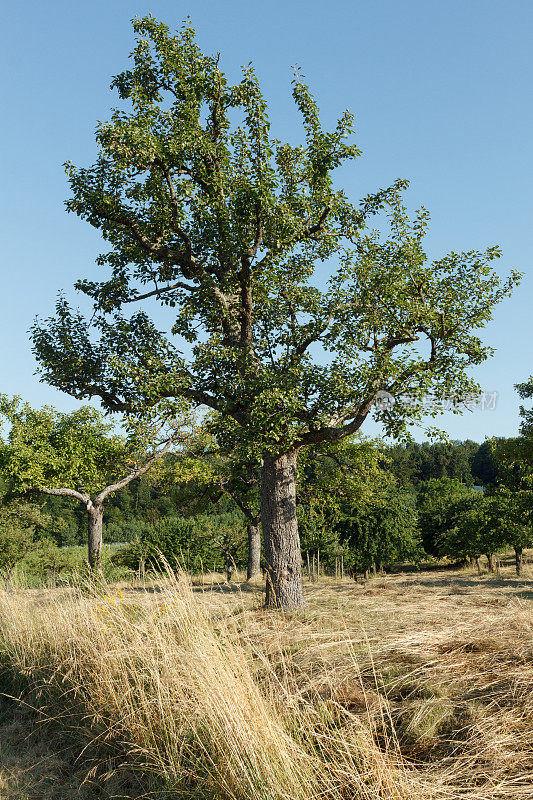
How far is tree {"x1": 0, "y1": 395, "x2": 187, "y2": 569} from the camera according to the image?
15.8 m

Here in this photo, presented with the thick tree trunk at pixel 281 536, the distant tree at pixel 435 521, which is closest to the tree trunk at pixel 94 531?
the thick tree trunk at pixel 281 536

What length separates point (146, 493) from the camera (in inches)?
2431

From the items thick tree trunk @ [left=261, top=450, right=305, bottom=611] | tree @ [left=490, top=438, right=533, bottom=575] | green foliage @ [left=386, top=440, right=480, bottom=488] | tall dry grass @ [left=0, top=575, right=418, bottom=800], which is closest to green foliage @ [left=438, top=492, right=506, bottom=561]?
tree @ [left=490, top=438, right=533, bottom=575]

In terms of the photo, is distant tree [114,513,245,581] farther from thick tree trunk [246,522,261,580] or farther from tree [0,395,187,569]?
tree [0,395,187,569]

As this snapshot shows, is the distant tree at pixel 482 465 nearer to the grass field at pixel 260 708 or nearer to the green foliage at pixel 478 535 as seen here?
the green foliage at pixel 478 535

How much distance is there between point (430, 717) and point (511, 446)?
13358 mm

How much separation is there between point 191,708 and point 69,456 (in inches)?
553

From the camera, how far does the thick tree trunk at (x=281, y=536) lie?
8703mm

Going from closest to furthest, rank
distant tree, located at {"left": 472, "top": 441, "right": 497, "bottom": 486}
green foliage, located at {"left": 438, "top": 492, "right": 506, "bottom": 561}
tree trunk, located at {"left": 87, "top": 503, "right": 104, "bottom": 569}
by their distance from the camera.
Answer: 1. tree trunk, located at {"left": 87, "top": 503, "right": 104, "bottom": 569}
2. green foliage, located at {"left": 438, "top": 492, "right": 506, "bottom": 561}
3. distant tree, located at {"left": 472, "top": 441, "right": 497, "bottom": 486}

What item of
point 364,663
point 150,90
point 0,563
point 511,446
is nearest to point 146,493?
point 0,563

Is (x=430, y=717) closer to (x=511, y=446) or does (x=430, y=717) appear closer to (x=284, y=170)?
(x=284, y=170)

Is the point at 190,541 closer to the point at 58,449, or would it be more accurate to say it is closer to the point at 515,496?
the point at 58,449

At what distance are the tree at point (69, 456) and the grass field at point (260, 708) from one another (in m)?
9.93

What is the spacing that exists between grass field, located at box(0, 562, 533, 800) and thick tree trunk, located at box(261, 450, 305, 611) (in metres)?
2.04
